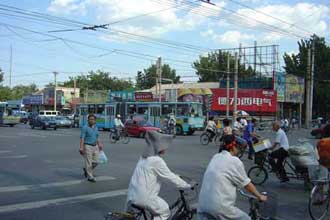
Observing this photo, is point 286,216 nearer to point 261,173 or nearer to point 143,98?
point 261,173

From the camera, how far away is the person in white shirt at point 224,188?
5.16 m

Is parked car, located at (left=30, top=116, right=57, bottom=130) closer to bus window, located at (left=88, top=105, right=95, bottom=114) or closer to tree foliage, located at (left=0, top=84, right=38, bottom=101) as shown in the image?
bus window, located at (left=88, top=105, right=95, bottom=114)

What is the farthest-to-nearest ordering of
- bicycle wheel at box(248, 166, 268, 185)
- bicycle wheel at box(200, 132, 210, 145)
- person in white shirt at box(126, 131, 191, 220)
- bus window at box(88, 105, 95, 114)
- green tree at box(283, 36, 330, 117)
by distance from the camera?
green tree at box(283, 36, 330, 117)
bus window at box(88, 105, 95, 114)
bicycle wheel at box(200, 132, 210, 145)
bicycle wheel at box(248, 166, 268, 185)
person in white shirt at box(126, 131, 191, 220)

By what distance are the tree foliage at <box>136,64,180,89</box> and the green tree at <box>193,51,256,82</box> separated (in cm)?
1256

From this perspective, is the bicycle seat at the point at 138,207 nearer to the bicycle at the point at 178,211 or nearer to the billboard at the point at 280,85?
the bicycle at the point at 178,211

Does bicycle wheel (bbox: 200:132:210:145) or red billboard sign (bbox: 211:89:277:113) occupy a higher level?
red billboard sign (bbox: 211:89:277:113)

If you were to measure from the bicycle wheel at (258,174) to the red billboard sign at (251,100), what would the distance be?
160 ft

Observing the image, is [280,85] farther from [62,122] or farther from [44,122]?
[44,122]

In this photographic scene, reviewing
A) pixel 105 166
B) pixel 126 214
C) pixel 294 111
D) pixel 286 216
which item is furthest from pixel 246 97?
pixel 126 214

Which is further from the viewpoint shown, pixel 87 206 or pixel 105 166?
pixel 105 166

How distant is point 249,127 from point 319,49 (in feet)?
176

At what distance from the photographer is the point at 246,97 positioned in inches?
2446

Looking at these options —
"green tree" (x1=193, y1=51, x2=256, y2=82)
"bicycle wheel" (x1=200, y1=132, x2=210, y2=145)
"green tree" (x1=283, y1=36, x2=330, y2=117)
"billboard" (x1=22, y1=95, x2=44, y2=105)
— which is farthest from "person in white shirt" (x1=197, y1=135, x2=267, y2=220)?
"billboard" (x1=22, y1=95, x2=44, y2=105)

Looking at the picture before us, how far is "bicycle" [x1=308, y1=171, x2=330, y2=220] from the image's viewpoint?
327 inches
